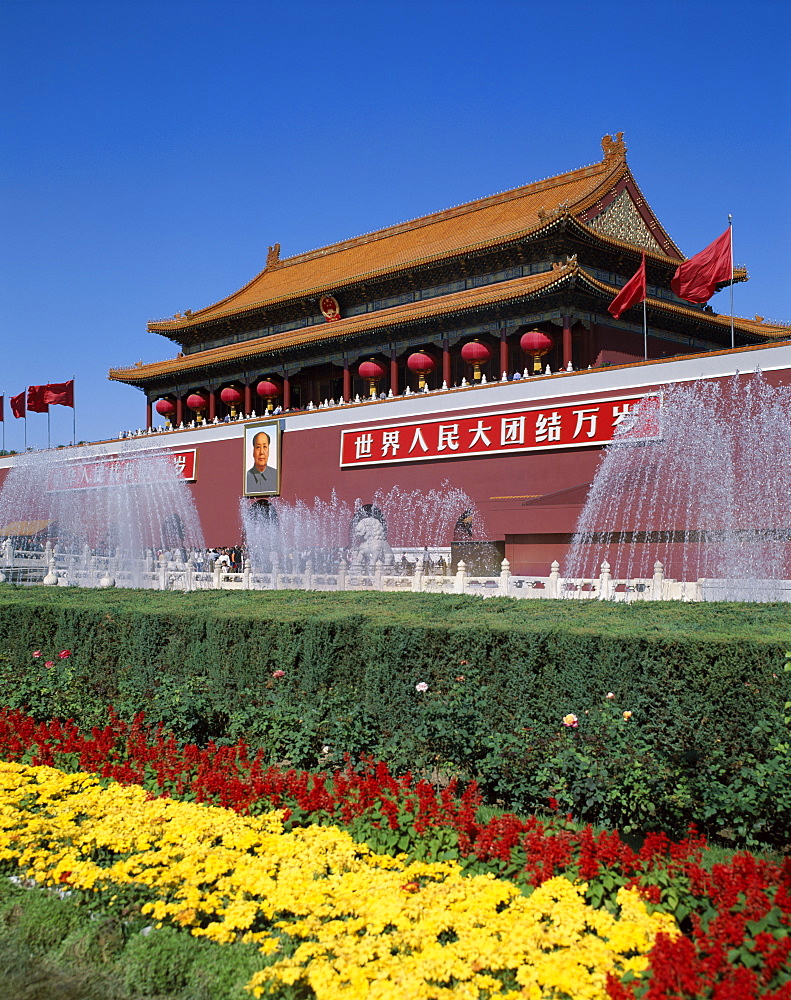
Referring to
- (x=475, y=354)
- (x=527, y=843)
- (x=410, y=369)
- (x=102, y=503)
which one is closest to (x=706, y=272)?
(x=475, y=354)

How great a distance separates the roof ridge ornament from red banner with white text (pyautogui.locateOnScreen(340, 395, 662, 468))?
27.4 ft

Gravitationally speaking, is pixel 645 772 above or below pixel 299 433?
below

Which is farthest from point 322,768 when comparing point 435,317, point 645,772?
point 435,317

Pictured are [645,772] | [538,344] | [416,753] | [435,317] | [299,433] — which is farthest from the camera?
[299,433]

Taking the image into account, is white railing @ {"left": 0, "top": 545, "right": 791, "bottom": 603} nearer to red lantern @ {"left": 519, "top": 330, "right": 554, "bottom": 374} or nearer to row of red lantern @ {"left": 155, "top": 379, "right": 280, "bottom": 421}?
red lantern @ {"left": 519, "top": 330, "right": 554, "bottom": 374}

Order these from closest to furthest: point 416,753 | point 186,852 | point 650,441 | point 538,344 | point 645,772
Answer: point 186,852, point 645,772, point 416,753, point 650,441, point 538,344

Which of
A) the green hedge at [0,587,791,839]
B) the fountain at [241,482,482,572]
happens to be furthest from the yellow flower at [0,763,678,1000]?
the fountain at [241,482,482,572]

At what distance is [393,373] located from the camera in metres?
24.5

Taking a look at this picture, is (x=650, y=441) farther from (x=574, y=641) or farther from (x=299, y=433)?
(x=574, y=641)

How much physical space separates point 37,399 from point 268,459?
11.2 m

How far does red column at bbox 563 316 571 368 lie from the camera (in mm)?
20500

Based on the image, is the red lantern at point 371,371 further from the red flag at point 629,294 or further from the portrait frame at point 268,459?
the red flag at point 629,294

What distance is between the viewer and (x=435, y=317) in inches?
898

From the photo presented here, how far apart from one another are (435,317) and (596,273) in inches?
165
